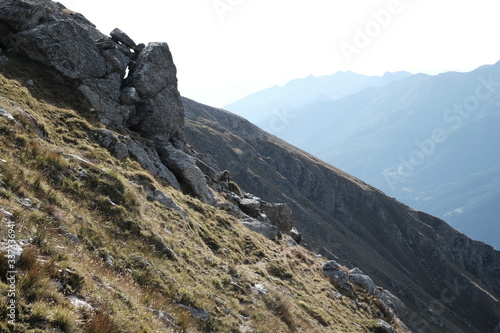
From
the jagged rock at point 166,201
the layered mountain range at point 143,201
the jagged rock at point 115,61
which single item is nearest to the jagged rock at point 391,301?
the layered mountain range at point 143,201

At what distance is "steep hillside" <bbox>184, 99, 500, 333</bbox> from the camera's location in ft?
416

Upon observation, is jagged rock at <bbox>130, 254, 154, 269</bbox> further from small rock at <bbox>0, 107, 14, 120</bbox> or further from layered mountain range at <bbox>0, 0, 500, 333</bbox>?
small rock at <bbox>0, 107, 14, 120</bbox>

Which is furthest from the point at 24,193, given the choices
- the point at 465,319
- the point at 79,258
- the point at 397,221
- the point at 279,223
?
the point at 397,221

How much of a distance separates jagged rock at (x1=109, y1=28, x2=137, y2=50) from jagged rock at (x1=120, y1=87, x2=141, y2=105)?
8.05 metres

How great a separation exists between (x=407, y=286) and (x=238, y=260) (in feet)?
427

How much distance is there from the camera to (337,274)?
100 feet

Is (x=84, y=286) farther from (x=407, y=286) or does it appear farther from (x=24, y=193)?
(x=407, y=286)

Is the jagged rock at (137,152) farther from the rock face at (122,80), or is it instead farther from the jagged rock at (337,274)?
the jagged rock at (337,274)

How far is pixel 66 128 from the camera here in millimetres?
21859

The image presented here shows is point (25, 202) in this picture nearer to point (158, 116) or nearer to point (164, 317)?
point (164, 317)

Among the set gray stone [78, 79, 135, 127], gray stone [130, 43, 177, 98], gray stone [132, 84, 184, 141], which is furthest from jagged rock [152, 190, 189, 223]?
gray stone [130, 43, 177, 98]

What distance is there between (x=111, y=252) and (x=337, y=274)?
23788 mm

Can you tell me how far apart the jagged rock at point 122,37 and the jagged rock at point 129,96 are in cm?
805

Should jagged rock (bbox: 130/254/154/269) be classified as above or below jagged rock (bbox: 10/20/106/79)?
below
